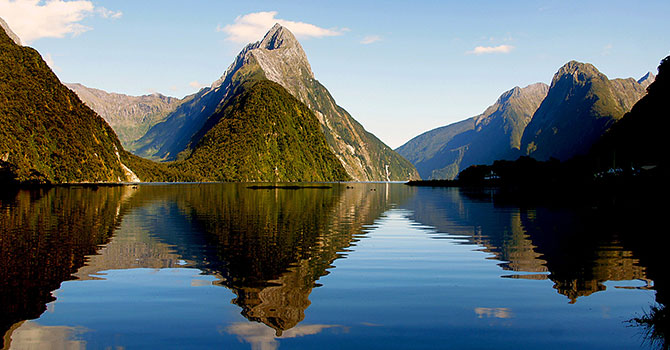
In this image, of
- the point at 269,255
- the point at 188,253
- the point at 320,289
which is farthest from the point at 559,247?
the point at 188,253

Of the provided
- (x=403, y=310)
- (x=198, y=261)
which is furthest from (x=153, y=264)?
(x=403, y=310)

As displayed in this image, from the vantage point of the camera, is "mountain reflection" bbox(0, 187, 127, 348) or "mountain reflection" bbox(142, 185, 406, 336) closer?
"mountain reflection" bbox(0, 187, 127, 348)

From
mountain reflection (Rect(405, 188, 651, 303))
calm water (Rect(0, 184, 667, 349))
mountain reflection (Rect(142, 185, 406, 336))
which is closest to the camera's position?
calm water (Rect(0, 184, 667, 349))

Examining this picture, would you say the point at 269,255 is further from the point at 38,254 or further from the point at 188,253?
the point at 38,254

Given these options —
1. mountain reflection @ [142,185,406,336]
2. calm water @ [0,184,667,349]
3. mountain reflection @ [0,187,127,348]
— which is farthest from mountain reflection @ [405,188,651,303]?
mountain reflection @ [0,187,127,348]

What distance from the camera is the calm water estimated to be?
1736 centimetres

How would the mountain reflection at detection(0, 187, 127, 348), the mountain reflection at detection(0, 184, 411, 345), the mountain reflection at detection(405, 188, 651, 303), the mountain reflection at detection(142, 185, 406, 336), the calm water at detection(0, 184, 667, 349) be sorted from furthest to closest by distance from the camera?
the mountain reflection at detection(405, 188, 651, 303), the mountain reflection at detection(0, 184, 411, 345), the mountain reflection at detection(142, 185, 406, 336), the mountain reflection at detection(0, 187, 127, 348), the calm water at detection(0, 184, 667, 349)

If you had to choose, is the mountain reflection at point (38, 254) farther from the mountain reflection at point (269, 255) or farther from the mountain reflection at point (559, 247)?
the mountain reflection at point (559, 247)

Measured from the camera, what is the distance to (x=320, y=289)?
80.8 ft

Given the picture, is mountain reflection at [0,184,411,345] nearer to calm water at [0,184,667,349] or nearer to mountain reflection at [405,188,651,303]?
calm water at [0,184,667,349]

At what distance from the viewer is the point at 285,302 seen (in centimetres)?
2180

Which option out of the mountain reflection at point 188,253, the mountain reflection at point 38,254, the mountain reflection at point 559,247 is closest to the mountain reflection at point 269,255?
the mountain reflection at point 188,253

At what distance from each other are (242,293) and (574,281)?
672 inches

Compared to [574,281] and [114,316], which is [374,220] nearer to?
[574,281]
